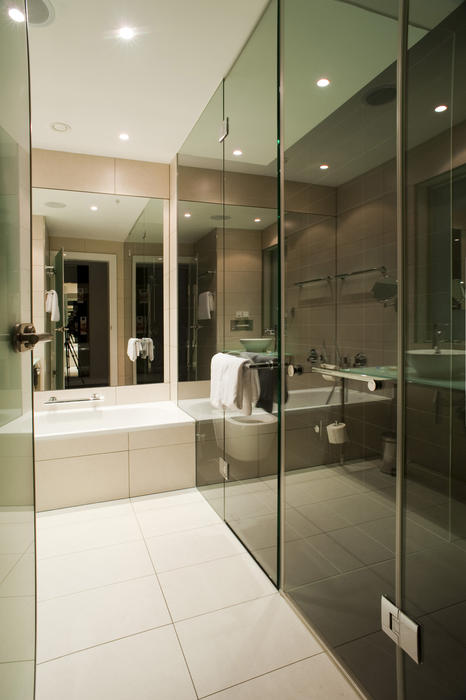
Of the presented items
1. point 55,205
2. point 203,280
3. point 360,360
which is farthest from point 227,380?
point 55,205

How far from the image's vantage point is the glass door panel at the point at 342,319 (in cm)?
125

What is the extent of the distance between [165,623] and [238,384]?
1.12 metres

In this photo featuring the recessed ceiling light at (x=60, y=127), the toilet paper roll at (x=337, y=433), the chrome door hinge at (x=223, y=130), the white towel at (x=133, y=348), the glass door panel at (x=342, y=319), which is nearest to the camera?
the glass door panel at (x=342, y=319)

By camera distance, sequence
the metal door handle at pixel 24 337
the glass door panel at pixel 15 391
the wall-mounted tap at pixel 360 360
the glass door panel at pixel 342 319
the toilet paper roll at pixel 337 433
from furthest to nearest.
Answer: the toilet paper roll at pixel 337 433
the wall-mounted tap at pixel 360 360
the glass door panel at pixel 342 319
the metal door handle at pixel 24 337
the glass door panel at pixel 15 391

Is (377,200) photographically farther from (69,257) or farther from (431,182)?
(69,257)

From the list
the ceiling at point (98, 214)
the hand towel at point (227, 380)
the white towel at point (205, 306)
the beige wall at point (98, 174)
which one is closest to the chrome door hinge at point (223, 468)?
the hand towel at point (227, 380)

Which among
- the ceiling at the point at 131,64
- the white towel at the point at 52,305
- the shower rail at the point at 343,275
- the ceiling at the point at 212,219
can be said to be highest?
the ceiling at the point at 131,64

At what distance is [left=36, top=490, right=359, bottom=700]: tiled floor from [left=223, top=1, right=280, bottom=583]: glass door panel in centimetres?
23

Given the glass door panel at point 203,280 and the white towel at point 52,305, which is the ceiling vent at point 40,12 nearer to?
the glass door panel at point 203,280

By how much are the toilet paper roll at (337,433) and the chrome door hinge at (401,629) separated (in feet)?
1.63

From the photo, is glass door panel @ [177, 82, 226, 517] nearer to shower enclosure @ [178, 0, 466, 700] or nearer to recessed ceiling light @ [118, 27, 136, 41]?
shower enclosure @ [178, 0, 466, 700]

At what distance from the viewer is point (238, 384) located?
2.21m

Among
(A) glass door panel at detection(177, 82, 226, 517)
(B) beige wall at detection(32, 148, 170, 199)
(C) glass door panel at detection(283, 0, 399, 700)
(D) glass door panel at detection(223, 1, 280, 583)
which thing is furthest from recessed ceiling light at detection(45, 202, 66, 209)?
(C) glass door panel at detection(283, 0, 399, 700)

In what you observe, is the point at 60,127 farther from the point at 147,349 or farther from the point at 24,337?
the point at 24,337
